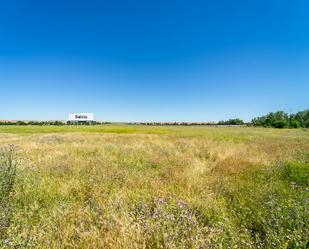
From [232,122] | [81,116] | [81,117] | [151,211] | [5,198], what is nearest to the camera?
[151,211]

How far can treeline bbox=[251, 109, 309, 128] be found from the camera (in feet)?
365

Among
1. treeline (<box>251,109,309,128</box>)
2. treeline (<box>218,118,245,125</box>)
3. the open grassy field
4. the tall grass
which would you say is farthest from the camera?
treeline (<box>218,118,245,125</box>)

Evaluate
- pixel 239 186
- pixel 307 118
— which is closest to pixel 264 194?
pixel 239 186

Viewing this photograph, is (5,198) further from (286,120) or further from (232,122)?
(232,122)

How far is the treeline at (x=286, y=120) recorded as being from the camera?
11112cm

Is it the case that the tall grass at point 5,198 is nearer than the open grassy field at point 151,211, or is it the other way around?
the open grassy field at point 151,211

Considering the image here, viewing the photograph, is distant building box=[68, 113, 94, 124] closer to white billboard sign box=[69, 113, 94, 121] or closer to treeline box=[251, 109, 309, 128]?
white billboard sign box=[69, 113, 94, 121]

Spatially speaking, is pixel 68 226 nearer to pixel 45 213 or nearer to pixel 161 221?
pixel 45 213

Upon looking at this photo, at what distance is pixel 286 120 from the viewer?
384 ft

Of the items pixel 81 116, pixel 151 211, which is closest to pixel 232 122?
pixel 81 116

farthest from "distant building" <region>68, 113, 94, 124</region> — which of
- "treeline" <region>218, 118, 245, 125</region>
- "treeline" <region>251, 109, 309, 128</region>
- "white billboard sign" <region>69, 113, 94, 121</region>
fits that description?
"treeline" <region>218, 118, 245, 125</region>

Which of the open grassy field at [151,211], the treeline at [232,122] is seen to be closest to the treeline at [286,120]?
the treeline at [232,122]

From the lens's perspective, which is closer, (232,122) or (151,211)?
(151,211)

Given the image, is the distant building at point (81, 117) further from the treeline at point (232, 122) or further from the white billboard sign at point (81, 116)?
the treeline at point (232, 122)
